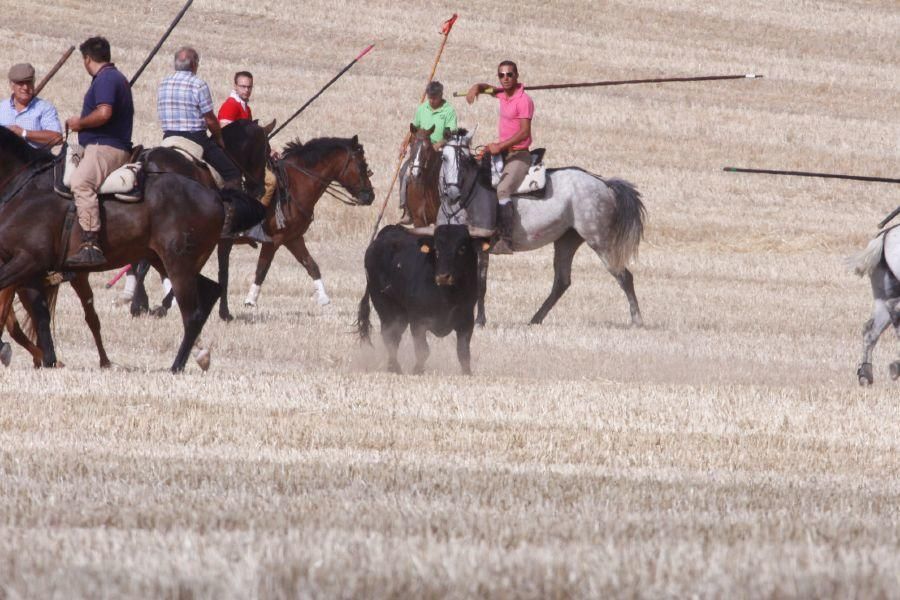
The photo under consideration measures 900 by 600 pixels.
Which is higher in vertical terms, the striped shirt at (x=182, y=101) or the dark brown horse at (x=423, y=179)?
the striped shirt at (x=182, y=101)

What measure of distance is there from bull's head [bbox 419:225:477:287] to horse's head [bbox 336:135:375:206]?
5431 millimetres

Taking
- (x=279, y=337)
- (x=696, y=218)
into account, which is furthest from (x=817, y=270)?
(x=279, y=337)

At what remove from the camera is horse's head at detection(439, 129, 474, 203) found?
663 inches

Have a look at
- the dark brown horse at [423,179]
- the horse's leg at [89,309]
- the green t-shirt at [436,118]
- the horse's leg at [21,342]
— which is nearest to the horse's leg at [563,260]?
the dark brown horse at [423,179]

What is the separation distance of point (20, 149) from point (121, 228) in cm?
90

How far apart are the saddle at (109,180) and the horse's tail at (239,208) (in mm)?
1199

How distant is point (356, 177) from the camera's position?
1836 centimetres

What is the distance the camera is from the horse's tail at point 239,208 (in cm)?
1269

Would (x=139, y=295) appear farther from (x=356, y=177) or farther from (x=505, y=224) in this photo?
(x=505, y=224)

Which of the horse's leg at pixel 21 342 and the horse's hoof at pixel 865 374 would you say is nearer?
the horse's leg at pixel 21 342

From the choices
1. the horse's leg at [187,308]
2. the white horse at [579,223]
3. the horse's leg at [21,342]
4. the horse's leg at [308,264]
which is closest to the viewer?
the horse's leg at [187,308]

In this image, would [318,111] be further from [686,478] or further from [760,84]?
[686,478]

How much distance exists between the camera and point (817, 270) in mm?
25047

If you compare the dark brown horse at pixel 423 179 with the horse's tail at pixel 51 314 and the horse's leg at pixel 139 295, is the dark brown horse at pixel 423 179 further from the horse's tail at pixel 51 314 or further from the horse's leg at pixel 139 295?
the horse's tail at pixel 51 314
